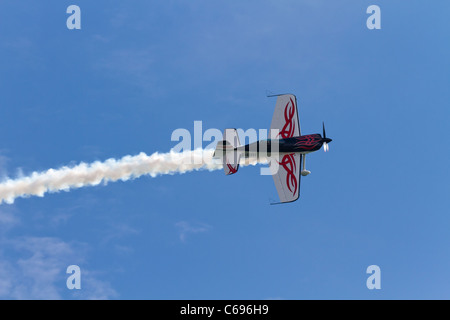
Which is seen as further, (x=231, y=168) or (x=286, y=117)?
(x=286, y=117)

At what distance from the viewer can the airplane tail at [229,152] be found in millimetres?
Answer: 52938

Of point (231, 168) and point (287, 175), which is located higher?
point (231, 168)

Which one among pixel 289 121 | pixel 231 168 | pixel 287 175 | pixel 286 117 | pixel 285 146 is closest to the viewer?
pixel 285 146

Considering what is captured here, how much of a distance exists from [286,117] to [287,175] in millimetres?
4763

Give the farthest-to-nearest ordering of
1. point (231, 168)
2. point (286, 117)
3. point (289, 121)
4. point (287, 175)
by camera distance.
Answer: point (286, 117) < point (289, 121) < point (231, 168) < point (287, 175)

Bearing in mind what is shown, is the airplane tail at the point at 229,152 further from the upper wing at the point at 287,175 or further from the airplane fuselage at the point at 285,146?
the upper wing at the point at 287,175

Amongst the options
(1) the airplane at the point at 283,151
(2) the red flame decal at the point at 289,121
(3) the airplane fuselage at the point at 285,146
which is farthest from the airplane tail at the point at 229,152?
(2) the red flame decal at the point at 289,121

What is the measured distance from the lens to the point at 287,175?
52.8 meters

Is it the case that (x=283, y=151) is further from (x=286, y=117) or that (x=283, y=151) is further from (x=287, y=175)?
(x=286, y=117)

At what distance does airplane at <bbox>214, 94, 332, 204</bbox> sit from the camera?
5216cm

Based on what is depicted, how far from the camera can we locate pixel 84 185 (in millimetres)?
52094

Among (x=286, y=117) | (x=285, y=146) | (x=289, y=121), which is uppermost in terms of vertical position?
(x=286, y=117)

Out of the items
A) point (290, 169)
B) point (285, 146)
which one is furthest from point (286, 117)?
point (290, 169)
